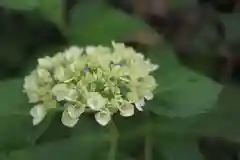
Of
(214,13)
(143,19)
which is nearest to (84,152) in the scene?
(143,19)

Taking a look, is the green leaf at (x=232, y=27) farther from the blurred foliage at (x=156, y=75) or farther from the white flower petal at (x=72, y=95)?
the white flower petal at (x=72, y=95)

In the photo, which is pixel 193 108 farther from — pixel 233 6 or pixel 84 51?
pixel 233 6

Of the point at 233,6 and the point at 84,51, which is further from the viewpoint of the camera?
the point at 233,6

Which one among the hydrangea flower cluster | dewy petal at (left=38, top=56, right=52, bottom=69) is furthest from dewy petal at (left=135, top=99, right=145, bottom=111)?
dewy petal at (left=38, top=56, right=52, bottom=69)

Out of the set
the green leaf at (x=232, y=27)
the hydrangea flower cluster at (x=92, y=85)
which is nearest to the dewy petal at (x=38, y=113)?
the hydrangea flower cluster at (x=92, y=85)

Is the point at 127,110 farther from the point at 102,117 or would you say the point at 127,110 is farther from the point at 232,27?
the point at 232,27

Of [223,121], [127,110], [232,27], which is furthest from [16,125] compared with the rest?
[232,27]

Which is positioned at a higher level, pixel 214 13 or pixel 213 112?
pixel 214 13
